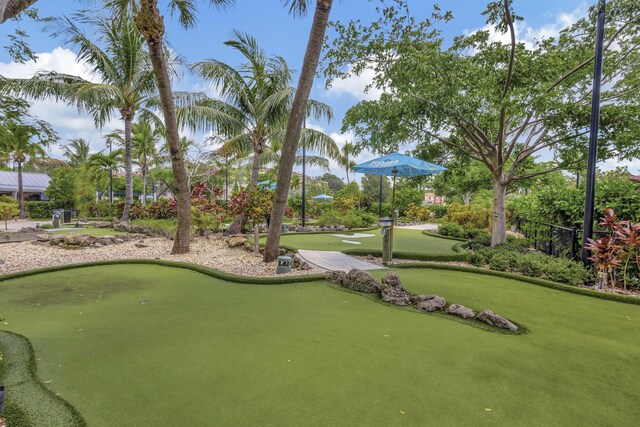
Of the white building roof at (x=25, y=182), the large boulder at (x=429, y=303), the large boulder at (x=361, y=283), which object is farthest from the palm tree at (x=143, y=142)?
the large boulder at (x=429, y=303)

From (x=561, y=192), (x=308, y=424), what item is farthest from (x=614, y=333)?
(x=561, y=192)

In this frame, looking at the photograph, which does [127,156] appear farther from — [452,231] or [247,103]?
[452,231]

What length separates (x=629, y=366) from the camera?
2.72 m

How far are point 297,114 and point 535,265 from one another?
17.8ft

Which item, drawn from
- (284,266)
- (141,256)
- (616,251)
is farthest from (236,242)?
(616,251)

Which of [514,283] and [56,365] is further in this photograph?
[514,283]

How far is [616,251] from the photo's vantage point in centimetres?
522

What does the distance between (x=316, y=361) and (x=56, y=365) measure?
85.7 inches

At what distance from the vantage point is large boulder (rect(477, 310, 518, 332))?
11.5ft

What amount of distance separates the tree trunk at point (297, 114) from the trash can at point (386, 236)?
227 cm

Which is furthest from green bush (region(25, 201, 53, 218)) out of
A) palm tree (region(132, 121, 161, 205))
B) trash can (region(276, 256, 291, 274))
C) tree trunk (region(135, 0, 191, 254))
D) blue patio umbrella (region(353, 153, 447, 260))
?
blue patio umbrella (region(353, 153, 447, 260))

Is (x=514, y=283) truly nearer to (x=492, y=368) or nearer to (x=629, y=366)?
(x=629, y=366)

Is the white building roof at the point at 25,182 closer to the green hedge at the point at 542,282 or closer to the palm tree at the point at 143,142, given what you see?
the palm tree at the point at 143,142

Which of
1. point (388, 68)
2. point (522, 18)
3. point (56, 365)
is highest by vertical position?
point (522, 18)
